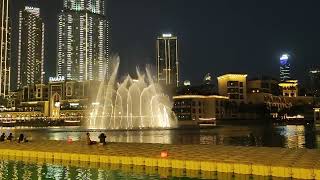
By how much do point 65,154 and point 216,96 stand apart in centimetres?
13761

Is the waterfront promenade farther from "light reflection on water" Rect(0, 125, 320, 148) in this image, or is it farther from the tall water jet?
the tall water jet

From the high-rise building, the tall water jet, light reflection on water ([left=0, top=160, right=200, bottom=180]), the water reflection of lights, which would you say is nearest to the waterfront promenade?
light reflection on water ([left=0, top=160, right=200, bottom=180])

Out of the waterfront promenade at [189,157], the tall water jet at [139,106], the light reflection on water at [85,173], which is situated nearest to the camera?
the waterfront promenade at [189,157]

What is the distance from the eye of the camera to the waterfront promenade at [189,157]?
22469 millimetres

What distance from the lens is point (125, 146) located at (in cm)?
3192

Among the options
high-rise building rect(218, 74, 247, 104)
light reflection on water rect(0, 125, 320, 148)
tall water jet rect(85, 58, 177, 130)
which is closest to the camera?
light reflection on water rect(0, 125, 320, 148)

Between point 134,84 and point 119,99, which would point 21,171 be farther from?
point 119,99

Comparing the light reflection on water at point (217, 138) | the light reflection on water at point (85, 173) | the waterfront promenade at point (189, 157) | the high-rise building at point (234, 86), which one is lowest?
the light reflection on water at point (217, 138)

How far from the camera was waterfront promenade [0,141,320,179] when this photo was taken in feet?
73.7

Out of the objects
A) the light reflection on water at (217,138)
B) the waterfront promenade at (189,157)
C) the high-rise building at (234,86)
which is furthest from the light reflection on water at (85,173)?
the high-rise building at (234,86)

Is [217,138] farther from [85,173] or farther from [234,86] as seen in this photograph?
[234,86]

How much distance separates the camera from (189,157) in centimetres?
2627


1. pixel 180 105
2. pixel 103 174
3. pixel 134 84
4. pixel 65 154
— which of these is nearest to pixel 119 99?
pixel 134 84

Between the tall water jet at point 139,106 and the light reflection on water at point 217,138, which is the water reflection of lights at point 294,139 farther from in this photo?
the tall water jet at point 139,106
